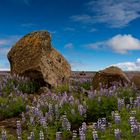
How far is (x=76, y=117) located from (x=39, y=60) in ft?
26.9

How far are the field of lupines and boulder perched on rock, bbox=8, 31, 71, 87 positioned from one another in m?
3.10

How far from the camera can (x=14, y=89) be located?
16688 millimetres

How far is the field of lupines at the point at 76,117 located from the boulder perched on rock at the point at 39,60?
3.10 m

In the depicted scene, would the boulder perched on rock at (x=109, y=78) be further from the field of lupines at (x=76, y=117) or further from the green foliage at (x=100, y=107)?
the green foliage at (x=100, y=107)

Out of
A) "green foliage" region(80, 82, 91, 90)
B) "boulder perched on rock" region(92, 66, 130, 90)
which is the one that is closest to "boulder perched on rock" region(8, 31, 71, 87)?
"green foliage" region(80, 82, 91, 90)

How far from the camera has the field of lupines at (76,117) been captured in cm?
826

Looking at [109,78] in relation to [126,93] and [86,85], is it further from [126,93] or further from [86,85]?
[126,93]

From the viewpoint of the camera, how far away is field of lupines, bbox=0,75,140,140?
8.26 metres

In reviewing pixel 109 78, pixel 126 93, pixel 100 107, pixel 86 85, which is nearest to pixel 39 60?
pixel 86 85

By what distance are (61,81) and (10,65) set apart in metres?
3.18

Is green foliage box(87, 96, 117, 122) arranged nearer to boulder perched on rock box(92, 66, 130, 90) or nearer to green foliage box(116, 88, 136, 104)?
green foliage box(116, 88, 136, 104)

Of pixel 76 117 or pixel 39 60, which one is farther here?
pixel 39 60

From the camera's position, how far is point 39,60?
18.6 metres

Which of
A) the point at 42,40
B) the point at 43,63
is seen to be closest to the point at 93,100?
the point at 43,63
